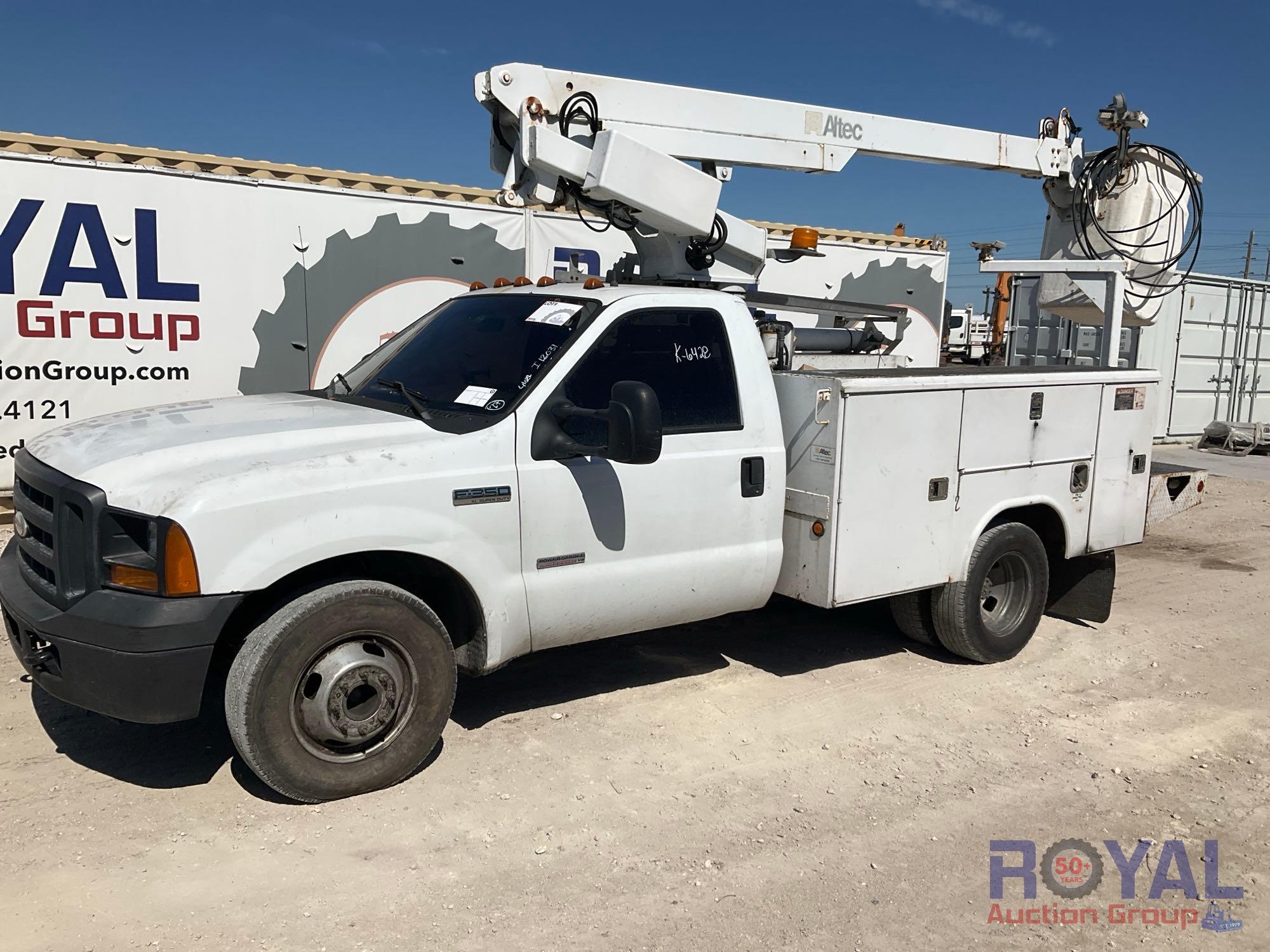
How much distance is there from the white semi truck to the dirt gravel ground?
0.41 m

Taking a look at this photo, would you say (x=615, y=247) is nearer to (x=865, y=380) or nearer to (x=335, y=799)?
(x=865, y=380)

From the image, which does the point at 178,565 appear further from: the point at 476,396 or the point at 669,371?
the point at 669,371

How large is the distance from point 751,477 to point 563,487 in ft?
3.29

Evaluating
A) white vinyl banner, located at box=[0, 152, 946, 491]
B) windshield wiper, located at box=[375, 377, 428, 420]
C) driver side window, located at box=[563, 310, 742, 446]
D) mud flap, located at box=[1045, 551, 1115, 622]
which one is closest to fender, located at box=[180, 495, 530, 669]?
windshield wiper, located at box=[375, 377, 428, 420]

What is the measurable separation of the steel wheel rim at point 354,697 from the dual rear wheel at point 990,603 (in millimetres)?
2990

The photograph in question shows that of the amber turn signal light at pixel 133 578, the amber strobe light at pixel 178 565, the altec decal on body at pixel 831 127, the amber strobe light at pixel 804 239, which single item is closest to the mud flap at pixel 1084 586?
the amber strobe light at pixel 804 239

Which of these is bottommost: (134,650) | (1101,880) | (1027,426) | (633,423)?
(1101,880)

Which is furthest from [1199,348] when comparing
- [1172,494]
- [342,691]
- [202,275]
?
[342,691]

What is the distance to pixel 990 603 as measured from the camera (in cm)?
606

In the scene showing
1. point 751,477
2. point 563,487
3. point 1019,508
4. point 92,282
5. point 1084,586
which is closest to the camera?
point 563,487

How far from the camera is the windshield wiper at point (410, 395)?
4281 mm

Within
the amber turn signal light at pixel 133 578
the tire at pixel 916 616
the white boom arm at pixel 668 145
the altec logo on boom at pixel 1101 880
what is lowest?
the altec logo on boom at pixel 1101 880

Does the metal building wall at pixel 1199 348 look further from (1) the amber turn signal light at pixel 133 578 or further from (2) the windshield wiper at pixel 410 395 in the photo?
(1) the amber turn signal light at pixel 133 578

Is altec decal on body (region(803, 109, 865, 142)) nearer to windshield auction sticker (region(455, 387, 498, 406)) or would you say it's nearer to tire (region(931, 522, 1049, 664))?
tire (region(931, 522, 1049, 664))
